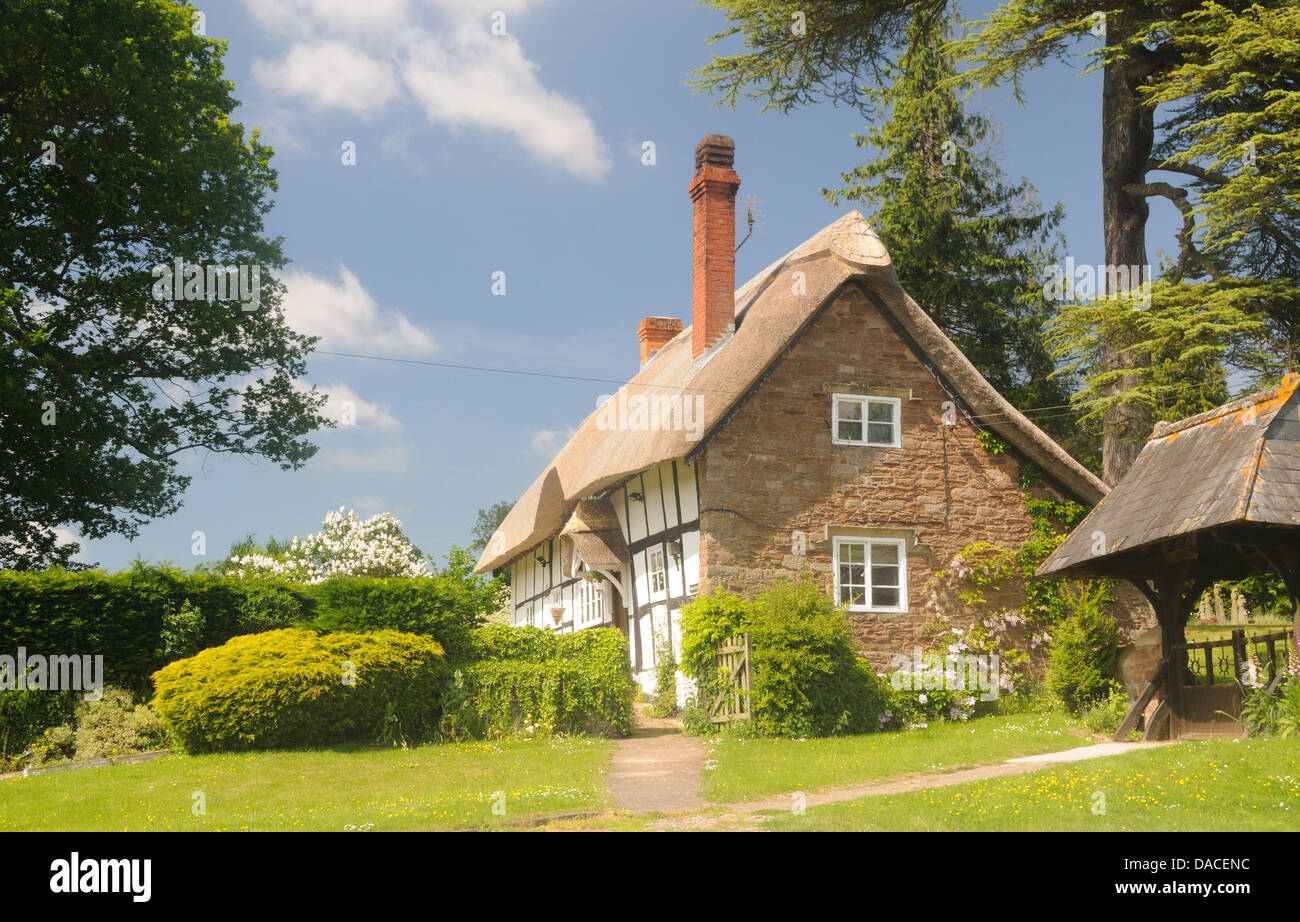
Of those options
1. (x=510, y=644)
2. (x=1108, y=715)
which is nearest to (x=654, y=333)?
(x=510, y=644)

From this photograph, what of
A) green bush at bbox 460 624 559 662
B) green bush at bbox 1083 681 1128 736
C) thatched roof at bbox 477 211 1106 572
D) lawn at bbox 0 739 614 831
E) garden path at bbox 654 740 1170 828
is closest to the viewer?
lawn at bbox 0 739 614 831

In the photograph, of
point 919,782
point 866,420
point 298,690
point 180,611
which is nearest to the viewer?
point 919,782

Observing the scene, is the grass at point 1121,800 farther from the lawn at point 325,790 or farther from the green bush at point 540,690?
the green bush at point 540,690

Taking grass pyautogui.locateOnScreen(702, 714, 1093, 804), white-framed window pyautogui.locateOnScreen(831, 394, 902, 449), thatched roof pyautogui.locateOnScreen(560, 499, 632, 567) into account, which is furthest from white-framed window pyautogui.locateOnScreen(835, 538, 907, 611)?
thatched roof pyautogui.locateOnScreen(560, 499, 632, 567)

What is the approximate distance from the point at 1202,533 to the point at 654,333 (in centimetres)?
1732

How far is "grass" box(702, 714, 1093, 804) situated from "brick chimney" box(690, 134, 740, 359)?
701 cm

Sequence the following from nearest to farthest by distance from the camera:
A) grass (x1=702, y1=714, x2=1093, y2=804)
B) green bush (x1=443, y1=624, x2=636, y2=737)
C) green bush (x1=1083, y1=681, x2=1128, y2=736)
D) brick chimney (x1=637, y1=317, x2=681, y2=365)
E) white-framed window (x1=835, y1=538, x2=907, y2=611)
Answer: grass (x1=702, y1=714, x2=1093, y2=804), green bush (x1=1083, y1=681, x2=1128, y2=736), green bush (x1=443, y1=624, x2=636, y2=737), white-framed window (x1=835, y1=538, x2=907, y2=611), brick chimney (x1=637, y1=317, x2=681, y2=365)

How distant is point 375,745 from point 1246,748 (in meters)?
9.84

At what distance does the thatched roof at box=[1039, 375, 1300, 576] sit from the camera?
1099cm

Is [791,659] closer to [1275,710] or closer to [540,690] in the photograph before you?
[540,690]

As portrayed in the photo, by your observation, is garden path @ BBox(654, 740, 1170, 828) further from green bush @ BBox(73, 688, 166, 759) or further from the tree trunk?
green bush @ BBox(73, 688, 166, 759)

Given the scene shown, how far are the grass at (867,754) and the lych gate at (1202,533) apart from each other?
59.2 inches

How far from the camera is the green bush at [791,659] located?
47.9 feet

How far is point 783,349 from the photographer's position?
1697 cm
